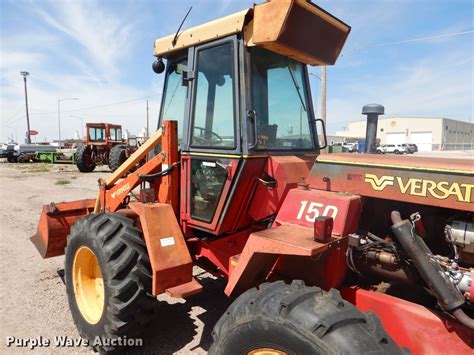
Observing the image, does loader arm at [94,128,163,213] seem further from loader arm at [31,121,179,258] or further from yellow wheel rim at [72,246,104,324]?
yellow wheel rim at [72,246,104,324]

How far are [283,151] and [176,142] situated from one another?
1005 mm

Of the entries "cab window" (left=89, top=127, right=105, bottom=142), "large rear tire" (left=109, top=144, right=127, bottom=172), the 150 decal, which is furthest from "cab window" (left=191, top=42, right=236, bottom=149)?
"cab window" (left=89, top=127, right=105, bottom=142)

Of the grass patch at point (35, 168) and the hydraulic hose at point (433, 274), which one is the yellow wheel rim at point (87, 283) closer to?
the hydraulic hose at point (433, 274)

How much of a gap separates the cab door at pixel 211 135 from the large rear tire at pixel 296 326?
1.06 meters

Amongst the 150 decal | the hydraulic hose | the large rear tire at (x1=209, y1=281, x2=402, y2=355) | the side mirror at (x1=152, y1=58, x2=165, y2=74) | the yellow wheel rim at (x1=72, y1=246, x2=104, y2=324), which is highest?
the side mirror at (x1=152, y1=58, x2=165, y2=74)

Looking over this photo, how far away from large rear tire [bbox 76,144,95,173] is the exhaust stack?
18.9 metres

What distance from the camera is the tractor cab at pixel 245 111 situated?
2.76m

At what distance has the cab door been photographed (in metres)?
2.87

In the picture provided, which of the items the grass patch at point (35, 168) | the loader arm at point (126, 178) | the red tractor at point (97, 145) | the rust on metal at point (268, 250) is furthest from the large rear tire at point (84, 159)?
the rust on metal at point (268, 250)

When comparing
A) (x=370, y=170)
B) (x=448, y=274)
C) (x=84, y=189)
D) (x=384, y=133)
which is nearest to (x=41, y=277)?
(x=370, y=170)

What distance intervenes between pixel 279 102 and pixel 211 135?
0.67m

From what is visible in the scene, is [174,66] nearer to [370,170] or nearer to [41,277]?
[370,170]

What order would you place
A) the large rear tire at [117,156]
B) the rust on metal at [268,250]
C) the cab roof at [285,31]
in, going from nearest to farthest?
the rust on metal at [268,250]
the cab roof at [285,31]
the large rear tire at [117,156]

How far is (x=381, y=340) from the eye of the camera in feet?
5.77
